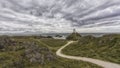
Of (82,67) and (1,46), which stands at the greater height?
(1,46)

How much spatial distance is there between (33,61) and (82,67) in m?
13.9

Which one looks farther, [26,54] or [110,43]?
[110,43]

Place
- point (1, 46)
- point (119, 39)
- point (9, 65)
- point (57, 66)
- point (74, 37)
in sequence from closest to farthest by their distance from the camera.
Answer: point (9, 65)
point (57, 66)
point (1, 46)
point (119, 39)
point (74, 37)

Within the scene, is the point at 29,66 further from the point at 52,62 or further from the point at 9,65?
the point at 52,62

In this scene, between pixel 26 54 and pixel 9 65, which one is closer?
pixel 9 65

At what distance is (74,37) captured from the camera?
625 feet

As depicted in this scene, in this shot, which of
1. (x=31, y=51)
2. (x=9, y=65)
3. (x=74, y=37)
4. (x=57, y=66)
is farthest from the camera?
(x=74, y=37)

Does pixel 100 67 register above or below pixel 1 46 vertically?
below

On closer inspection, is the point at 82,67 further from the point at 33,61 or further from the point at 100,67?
the point at 33,61

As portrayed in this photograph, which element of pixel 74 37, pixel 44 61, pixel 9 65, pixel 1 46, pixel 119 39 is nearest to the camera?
pixel 9 65

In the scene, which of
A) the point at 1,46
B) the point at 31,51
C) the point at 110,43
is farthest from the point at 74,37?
the point at 31,51

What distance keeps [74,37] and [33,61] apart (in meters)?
143

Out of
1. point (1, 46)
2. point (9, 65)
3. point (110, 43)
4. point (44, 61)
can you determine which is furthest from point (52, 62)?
point (110, 43)

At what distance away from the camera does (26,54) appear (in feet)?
174
